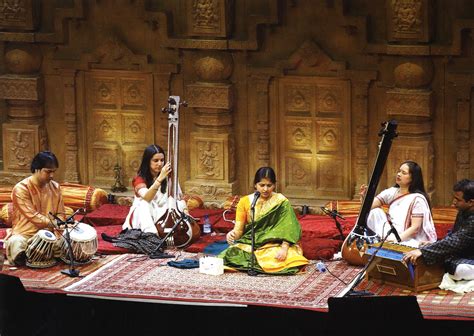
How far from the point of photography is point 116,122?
17.0m

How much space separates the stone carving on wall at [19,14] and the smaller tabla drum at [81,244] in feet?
11.3

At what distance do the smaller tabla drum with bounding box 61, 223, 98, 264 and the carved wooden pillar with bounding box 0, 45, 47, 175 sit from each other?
302cm

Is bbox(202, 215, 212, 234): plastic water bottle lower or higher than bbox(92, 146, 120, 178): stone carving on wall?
lower

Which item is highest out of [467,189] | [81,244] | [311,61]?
[311,61]

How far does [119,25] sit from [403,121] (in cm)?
330

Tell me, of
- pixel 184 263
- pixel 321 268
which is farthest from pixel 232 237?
pixel 321 268

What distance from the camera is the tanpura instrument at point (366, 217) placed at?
1376cm

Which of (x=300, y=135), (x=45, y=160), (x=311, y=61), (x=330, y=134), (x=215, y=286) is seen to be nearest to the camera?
(x=215, y=286)

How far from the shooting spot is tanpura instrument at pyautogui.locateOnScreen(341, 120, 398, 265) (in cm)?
1376

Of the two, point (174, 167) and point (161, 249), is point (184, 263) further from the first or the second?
point (174, 167)

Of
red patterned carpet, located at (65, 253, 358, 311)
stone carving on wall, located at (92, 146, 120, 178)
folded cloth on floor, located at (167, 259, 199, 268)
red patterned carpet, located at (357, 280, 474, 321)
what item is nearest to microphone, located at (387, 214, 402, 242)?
red patterned carpet, located at (357, 280, 474, 321)

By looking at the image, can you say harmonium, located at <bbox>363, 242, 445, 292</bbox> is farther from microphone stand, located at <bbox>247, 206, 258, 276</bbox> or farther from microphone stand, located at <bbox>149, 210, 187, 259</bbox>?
microphone stand, located at <bbox>149, 210, 187, 259</bbox>

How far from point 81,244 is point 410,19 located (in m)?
4.04

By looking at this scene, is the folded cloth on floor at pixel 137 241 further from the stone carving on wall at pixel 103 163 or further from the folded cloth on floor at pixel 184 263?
the stone carving on wall at pixel 103 163
